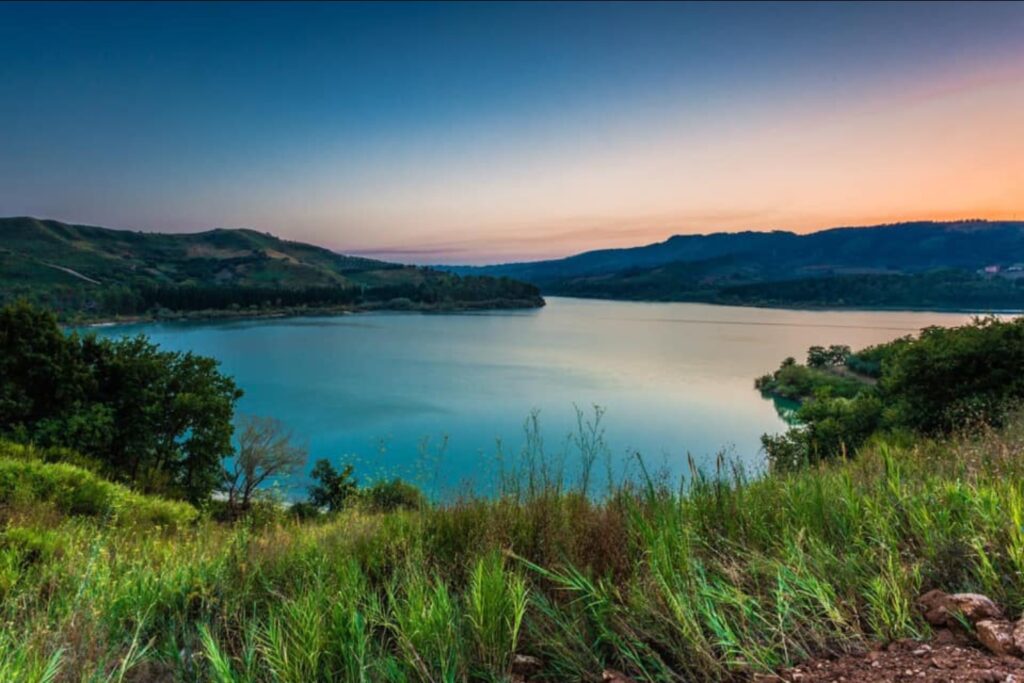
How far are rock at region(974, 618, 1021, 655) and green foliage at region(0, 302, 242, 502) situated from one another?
1854cm

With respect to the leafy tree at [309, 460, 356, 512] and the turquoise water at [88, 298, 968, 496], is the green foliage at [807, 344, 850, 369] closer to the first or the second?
the turquoise water at [88, 298, 968, 496]

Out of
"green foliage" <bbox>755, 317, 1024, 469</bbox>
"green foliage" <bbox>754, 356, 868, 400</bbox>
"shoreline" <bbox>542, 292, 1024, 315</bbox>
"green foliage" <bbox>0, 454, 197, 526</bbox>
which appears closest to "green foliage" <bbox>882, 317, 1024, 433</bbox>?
"green foliage" <bbox>755, 317, 1024, 469</bbox>

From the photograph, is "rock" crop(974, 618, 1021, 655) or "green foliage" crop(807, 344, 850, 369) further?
"green foliage" crop(807, 344, 850, 369)

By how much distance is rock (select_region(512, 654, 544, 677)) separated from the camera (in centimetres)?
235

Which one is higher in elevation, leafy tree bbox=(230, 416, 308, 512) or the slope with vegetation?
the slope with vegetation

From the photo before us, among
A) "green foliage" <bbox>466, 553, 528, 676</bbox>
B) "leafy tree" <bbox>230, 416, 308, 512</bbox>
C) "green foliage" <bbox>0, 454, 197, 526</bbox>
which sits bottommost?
"leafy tree" <bbox>230, 416, 308, 512</bbox>

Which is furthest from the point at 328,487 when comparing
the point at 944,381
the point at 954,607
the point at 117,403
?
the point at 944,381

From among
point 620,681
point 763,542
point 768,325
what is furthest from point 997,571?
point 768,325

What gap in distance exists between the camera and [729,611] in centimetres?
238

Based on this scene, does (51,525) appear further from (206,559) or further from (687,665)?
(687,665)

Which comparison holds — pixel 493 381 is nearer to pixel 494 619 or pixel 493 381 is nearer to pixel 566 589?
pixel 566 589

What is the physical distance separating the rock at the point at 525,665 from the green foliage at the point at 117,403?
1694 cm

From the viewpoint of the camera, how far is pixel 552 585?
3004mm

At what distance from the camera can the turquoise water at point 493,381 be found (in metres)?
31.8
